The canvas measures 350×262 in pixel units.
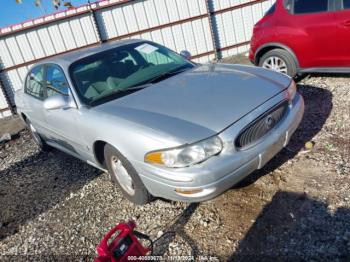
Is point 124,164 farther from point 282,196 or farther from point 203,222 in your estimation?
point 282,196

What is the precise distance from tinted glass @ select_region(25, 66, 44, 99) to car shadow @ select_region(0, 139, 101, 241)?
1.12m

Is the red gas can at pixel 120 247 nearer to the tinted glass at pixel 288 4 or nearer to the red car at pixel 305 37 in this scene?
the red car at pixel 305 37

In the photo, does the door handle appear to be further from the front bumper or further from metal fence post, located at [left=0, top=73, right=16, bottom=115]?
metal fence post, located at [left=0, top=73, right=16, bottom=115]

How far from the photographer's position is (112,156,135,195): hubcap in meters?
3.40

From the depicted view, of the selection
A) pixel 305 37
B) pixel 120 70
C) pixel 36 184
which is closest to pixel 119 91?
pixel 120 70

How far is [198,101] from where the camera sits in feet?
10.5

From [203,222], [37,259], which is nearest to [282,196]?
[203,222]

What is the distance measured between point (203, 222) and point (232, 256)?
503 mm

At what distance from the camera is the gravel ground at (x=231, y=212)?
2.75m

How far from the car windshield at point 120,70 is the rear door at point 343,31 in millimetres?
2276

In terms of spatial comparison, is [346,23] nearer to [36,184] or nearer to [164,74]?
[164,74]

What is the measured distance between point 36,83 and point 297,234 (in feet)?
13.3

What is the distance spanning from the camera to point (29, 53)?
1052 centimetres

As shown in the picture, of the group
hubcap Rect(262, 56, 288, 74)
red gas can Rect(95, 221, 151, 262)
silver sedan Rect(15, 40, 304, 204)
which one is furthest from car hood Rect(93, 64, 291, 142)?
hubcap Rect(262, 56, 288, 74)
